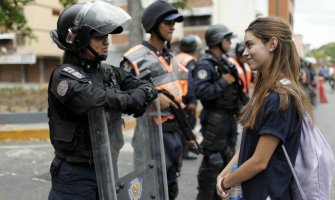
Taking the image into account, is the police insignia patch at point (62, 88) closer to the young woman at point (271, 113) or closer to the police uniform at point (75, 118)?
the police uniform at point (75, 118)

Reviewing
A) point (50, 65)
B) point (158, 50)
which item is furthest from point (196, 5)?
point (158, 50)

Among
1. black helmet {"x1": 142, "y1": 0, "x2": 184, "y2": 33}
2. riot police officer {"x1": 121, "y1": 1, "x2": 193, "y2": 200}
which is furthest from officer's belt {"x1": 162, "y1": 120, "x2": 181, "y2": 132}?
black helmet {"x1": 142, "y1": 0, "x2": 184, "y2": 33}

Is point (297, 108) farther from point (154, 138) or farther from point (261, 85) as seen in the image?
point (154, 138)

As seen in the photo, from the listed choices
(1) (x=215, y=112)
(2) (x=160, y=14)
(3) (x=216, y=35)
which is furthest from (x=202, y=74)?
(2) (x=160, y=14)

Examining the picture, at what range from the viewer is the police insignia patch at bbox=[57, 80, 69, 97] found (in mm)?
1942

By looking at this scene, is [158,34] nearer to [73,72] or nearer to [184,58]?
[73,72]

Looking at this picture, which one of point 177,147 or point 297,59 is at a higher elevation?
point 297,59

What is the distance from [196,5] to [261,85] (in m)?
26.0

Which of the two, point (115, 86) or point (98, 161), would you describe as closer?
point (98, 161)

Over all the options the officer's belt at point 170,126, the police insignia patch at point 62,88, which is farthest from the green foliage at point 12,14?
the police insignia patch at point 62,88

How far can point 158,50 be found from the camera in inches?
131

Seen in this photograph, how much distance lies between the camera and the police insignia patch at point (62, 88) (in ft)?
6.37

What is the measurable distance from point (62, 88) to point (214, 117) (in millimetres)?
2242

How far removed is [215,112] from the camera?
397 centimetres
